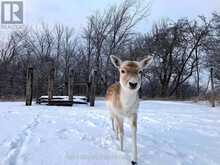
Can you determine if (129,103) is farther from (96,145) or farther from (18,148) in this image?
(18,148)

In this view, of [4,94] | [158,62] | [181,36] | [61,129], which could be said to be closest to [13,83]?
[4,94]

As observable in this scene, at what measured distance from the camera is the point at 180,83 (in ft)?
151

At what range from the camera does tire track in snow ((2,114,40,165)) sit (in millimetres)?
5168

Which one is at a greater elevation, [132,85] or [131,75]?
[131,75]

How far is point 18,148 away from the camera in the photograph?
6027mm

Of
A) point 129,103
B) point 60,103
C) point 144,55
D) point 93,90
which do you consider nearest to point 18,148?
point 129,103

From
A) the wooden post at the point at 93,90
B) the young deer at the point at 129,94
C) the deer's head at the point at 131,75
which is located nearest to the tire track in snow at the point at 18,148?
the young deer at the point at 129,94

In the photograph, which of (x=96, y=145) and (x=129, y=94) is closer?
(x=129, y=94)

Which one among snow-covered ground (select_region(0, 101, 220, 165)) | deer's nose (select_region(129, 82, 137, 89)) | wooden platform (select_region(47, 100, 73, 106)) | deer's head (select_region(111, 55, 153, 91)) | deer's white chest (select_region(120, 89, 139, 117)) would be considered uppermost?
deer's head (select_region(111, 55, 153, 91))

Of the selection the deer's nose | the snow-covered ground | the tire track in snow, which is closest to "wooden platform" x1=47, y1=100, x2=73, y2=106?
the snow-covered ground

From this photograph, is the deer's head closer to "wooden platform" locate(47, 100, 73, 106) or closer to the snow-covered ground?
the snow-covered ground

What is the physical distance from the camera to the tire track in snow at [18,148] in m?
5.17

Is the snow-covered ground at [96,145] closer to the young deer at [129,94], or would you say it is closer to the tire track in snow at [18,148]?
the tire track in snow at [18,148]

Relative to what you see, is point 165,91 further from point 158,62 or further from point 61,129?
point 61,129
